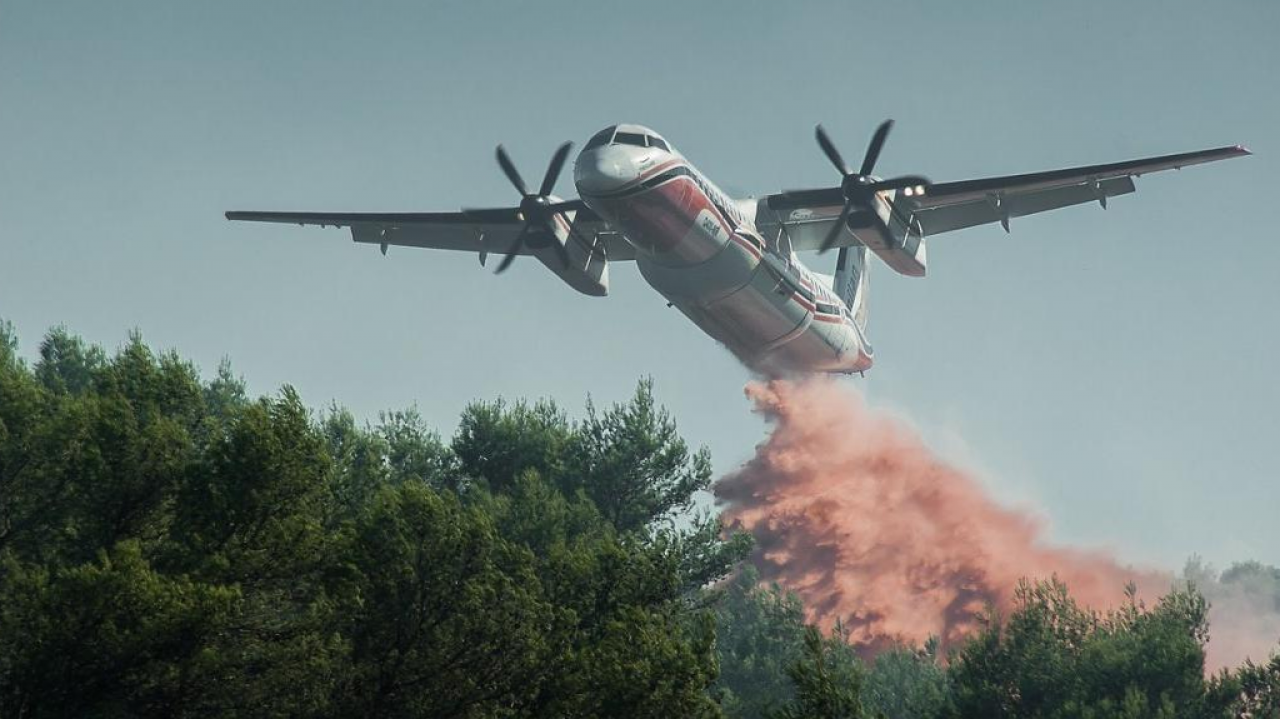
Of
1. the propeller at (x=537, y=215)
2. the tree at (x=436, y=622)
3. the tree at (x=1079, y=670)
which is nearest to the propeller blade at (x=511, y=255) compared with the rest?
the propeller at (x=537, y=215)

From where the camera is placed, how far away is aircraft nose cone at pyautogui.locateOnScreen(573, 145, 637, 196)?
140ft

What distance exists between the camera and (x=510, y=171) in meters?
49.5

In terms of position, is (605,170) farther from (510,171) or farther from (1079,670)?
(1079,670)

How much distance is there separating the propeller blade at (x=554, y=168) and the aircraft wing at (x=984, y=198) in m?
6.63

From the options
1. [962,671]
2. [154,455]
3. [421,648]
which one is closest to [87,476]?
[154,455]

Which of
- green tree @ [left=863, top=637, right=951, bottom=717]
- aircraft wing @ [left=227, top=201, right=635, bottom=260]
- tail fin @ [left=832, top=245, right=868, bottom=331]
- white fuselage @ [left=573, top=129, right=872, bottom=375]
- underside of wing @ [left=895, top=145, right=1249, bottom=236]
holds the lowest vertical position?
green tree @ [left=863, top=637, right=951, bottom=717]

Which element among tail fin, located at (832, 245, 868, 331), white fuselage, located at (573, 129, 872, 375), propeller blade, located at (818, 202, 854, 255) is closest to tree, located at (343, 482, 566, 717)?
white fuselage, located at (573, 129, 872, 375)

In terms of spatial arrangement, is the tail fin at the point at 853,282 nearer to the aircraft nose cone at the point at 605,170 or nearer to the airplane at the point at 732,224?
the airplane at the point at 732,224

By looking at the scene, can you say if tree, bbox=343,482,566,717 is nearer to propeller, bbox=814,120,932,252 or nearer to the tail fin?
propeller, bbox=814,120,932,252

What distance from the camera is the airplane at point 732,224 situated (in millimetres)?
43938

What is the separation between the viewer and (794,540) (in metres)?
80.1

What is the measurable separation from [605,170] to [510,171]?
7711 mm

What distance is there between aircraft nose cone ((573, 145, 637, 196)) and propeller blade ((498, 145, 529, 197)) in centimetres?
651

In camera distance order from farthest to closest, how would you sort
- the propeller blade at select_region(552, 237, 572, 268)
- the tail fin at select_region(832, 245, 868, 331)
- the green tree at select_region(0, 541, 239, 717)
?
1. the tail fin at select_region(832, 245, 868, 331)
2. the propeller blade at select_region(552, 237, 572, 268)
3. the green tree at select_region(0, 541, 239, 717)
